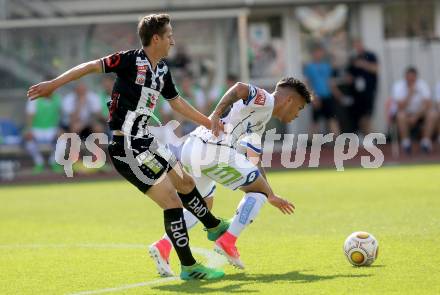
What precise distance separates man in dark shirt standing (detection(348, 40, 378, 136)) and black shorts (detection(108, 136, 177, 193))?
17.8 metres

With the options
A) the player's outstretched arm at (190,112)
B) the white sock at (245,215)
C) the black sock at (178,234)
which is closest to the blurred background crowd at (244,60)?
the player's outstretched arm at (190,112)

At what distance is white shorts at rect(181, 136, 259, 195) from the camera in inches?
364

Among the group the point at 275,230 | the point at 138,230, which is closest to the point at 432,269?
the point at 275,230

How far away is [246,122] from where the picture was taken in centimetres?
954

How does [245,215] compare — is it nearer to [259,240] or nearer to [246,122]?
[246,122]

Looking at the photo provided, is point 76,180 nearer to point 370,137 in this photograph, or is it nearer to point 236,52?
point 236,52

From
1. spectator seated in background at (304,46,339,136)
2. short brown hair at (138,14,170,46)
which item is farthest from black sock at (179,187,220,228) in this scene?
spectator seated in background at (304,46,339,136)

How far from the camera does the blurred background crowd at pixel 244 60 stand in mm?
24781

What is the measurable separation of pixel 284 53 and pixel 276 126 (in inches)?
104

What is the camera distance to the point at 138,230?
41.9 ft

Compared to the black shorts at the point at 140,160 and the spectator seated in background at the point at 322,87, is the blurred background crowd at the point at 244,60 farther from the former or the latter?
the black shorts at the point at 140,160

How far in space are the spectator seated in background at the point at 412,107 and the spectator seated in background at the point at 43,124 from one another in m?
8.98

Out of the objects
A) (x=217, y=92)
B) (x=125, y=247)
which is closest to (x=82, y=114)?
(x=217, y=92)

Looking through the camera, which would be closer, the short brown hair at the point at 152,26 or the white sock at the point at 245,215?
the short brown hair at the point at 152,26
